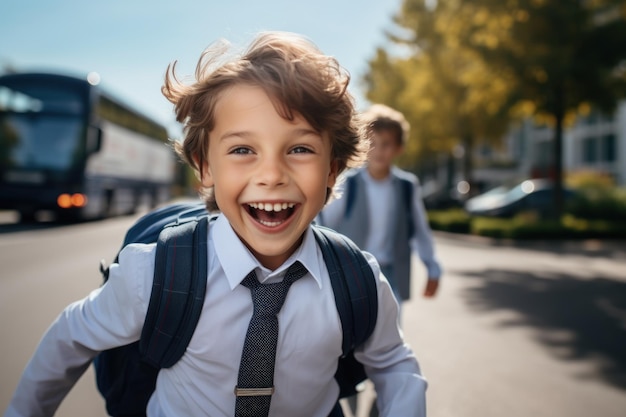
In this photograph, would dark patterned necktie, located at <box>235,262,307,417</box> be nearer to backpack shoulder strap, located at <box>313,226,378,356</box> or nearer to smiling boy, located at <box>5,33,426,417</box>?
smiling boy, located at <box>5,33,426,417</box>

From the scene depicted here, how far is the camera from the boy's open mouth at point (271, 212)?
5.39 feet

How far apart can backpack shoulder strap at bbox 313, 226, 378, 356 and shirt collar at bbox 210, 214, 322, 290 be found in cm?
5

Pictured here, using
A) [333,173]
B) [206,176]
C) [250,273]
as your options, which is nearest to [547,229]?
[333,173]

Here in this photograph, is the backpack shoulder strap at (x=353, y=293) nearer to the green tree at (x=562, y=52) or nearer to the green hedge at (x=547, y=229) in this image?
the green tree at (x=562, y=52)

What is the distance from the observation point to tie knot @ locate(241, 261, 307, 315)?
1.64m

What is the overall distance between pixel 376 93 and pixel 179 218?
3245cm

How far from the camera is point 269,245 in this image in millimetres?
1658

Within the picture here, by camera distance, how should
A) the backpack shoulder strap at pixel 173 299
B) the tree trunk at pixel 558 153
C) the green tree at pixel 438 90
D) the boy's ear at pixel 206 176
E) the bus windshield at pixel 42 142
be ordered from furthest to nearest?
1. the green tree at pixel 438 90
2. the tree trunk at pixel 558 153
3. the bus windshield at pixel 42 142
4. the boy's ear at pixel 206 176
5. the backpack shoulder strap at pixel 173 299

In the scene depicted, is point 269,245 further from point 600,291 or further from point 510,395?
point 600,291

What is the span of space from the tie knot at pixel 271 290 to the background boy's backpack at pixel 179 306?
0.10m

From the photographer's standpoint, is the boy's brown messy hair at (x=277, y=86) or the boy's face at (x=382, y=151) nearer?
the boy's brown messy hair at (x=277, y=86)

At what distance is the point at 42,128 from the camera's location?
15.6 meters

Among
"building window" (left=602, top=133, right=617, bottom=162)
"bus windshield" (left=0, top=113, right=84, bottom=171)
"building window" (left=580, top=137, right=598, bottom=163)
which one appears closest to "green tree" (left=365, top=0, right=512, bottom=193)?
"bus windshield" (left=0, top=113, right=84, bottom=171)

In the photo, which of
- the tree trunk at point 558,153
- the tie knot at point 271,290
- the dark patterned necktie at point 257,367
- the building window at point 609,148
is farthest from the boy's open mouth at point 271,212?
the building window at point 609,148
